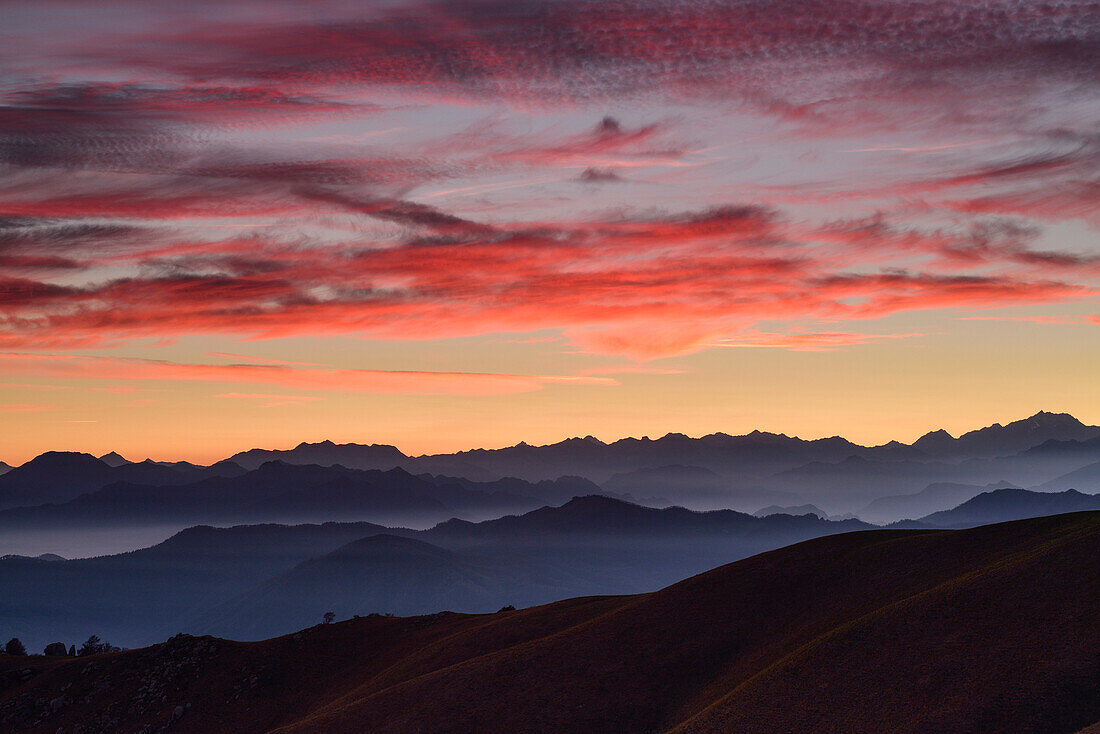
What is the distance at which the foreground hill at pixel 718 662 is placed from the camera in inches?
2165

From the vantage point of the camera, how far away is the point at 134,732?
98.1m

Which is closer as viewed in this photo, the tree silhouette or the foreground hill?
the foreground hill

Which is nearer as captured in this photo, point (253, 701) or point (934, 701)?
point (934, 701)

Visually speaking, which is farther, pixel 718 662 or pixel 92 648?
pixel 92 648

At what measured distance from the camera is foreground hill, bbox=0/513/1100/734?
55.0 metres

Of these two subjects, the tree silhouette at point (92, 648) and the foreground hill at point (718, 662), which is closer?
the foreground hill at point (718, 662)

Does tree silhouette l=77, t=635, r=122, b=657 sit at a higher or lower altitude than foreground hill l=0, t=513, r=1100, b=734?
higher

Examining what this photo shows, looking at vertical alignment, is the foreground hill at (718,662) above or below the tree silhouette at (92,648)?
below

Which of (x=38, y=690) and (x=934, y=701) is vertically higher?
(x=38, y=690)

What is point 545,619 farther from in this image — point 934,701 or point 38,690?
point 38,690

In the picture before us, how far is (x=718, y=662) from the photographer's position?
75.5m

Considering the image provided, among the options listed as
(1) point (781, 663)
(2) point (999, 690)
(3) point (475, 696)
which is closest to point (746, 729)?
(1) point (781, 663)

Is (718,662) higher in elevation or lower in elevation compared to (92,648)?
lower

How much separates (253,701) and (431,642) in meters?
20.1
